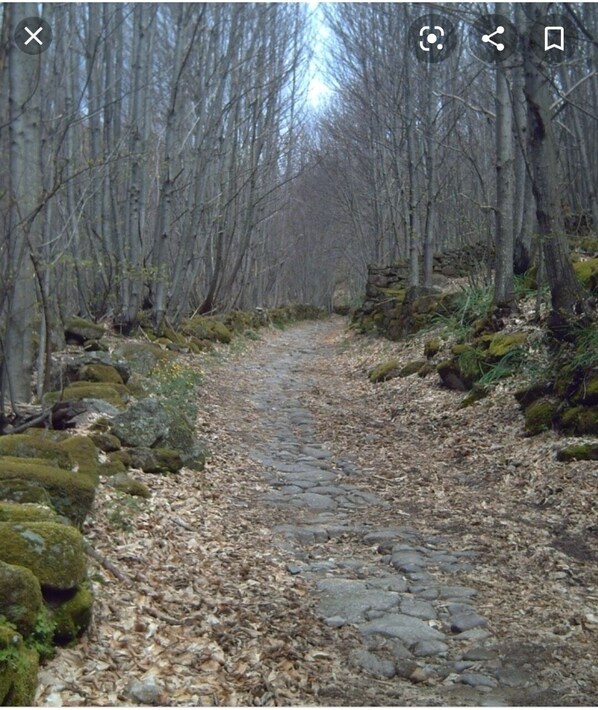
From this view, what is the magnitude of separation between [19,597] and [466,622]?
245 cm

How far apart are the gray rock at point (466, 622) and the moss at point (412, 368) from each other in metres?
7.59

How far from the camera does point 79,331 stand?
11148 mm

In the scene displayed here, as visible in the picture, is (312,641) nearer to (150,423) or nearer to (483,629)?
(483,629)

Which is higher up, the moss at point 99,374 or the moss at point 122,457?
the moss at point 99,374

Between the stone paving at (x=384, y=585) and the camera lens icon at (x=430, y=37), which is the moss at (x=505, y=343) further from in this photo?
the camera lens icon at (x=430, y=37)

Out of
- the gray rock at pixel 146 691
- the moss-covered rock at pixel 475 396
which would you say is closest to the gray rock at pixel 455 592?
the gray rock at pixel 146 691

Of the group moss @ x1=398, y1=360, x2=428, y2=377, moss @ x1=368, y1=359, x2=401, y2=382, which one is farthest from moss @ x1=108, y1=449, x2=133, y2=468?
moss @ x1=368, y1=359, x2=401, y2=382

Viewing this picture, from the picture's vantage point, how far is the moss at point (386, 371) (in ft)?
40.4

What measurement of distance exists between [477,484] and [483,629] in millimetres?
2913

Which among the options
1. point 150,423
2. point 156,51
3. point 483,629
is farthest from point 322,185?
point 483,629

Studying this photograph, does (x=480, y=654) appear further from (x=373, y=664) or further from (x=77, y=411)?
(x=77, y=411)

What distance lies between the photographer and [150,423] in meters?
6.94

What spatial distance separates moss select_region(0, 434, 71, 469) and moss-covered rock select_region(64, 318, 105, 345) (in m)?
5.96

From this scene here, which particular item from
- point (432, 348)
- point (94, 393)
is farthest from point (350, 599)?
point (432, 348)
